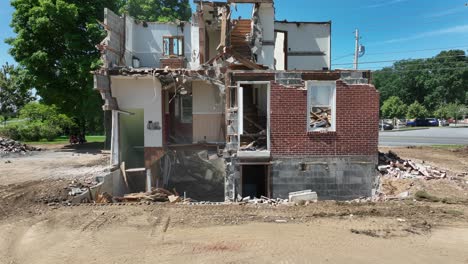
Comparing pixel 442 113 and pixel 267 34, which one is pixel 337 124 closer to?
pixel 267 34

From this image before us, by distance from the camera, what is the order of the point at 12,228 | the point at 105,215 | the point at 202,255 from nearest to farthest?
1. the point at 202,255
2. the point at 12,228
3. the point at 105,215

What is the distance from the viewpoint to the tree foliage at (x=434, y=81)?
7630cm

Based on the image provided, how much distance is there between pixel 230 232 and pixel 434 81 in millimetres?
87674

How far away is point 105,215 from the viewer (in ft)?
26.4

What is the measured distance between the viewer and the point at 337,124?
35.4 ft

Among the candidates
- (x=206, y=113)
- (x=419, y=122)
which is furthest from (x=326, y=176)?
(x=419, y=122)

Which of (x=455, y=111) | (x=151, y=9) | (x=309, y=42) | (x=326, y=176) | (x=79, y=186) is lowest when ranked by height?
(x=79, y=186)

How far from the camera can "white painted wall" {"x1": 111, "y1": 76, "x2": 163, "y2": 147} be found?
42.5ft

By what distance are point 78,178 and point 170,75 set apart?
16.7 ft

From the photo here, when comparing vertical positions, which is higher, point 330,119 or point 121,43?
point 121,43

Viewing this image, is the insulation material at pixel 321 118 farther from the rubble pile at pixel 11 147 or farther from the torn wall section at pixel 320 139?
the rubble pile at pixel 11 147

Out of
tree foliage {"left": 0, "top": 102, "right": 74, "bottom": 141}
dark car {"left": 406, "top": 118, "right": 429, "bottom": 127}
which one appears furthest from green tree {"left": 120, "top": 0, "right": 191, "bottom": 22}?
dark car {"left": 406, "top": 118, "right": 429, "bottom": 127}

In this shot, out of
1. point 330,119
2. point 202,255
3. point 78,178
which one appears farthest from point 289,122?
point 78,178

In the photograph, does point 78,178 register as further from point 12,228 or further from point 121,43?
point 121,43
